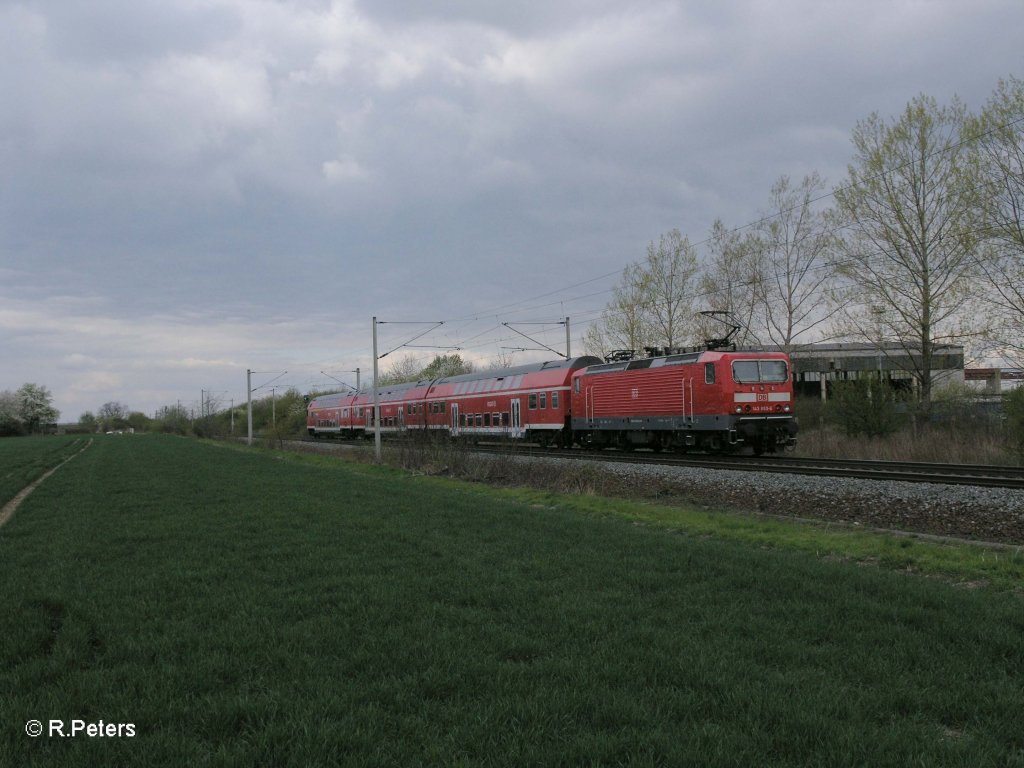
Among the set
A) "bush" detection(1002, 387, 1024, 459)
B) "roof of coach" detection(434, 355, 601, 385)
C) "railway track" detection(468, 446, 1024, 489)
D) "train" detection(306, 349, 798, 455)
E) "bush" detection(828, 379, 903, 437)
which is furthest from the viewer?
"roof of coach" detection(434, 355, 601, 385)

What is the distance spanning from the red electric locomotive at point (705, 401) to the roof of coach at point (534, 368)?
3.91m

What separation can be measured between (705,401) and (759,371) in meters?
1.95

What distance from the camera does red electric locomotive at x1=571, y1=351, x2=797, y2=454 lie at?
2228 cm

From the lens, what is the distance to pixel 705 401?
2278 cm

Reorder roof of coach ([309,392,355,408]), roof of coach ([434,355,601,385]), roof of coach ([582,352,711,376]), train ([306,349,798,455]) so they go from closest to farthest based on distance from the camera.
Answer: train ([306,349,798,455])
roof of coach ([582,352,711,376])
roof of coach ([434,355,601,385])
roof of coach ([309,392,355,408])

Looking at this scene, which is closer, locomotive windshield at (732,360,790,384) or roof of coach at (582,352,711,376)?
locomotive windshield at (732,360,790,384)

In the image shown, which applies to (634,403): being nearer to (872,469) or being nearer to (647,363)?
(647,363)

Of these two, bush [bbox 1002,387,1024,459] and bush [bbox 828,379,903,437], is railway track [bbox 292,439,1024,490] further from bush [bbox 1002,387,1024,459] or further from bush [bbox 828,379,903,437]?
bush [bbox 828,379,903,437]

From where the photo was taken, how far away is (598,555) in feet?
27.0

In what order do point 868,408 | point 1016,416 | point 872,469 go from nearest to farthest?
point 1016,416
point 872,469
point 868,408

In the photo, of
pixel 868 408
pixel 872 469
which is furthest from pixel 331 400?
pixel 872 469

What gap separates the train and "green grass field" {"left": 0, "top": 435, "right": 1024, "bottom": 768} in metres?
13.3

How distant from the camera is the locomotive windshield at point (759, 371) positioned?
22.4 m

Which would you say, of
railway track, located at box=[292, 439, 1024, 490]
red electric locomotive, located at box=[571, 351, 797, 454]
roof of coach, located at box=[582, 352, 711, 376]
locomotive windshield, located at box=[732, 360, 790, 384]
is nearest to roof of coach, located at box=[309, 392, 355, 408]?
roof of coach, located at box=[582, 352, 711, 376]
